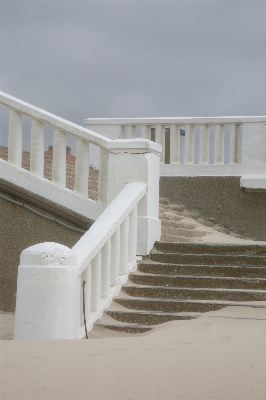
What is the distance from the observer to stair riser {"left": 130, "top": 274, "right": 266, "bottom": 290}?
304 inches

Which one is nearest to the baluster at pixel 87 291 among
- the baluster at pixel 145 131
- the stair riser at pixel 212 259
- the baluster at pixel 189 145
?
the stair riser at pixel 212 259

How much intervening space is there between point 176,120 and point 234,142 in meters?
1.10

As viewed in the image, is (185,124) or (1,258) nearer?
(1,258)

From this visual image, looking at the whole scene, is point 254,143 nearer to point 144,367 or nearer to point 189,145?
point 189,145

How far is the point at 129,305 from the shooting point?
7527mm

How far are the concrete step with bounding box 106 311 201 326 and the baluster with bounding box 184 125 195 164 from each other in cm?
601

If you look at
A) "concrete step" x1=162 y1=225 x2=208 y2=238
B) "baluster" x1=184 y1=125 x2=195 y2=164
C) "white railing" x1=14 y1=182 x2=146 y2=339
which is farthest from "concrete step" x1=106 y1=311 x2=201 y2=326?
"baluster" x1=184 y1=125 x2=195 y2=164

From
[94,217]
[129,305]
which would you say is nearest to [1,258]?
[94,217]

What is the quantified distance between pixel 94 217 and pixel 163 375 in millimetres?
4653

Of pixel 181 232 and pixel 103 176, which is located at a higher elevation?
pixel 103 176

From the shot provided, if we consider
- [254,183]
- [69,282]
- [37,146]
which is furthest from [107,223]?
[254,183]

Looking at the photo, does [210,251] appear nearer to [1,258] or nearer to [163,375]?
[1,258]

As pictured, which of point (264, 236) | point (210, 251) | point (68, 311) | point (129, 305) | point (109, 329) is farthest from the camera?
point (264, 236)

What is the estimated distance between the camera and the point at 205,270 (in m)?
8.07
